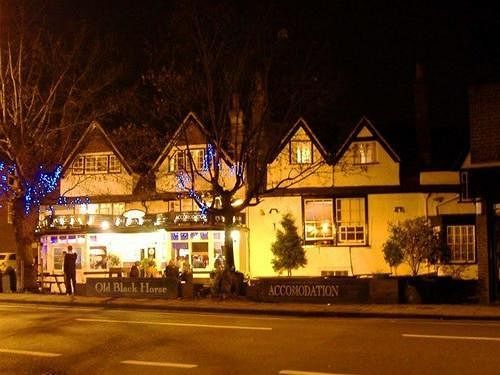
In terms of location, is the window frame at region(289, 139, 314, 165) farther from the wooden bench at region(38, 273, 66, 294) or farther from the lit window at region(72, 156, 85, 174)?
the lit window at region(72, 156, 85, 174)

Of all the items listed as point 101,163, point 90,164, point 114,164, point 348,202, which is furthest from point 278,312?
point 90,164

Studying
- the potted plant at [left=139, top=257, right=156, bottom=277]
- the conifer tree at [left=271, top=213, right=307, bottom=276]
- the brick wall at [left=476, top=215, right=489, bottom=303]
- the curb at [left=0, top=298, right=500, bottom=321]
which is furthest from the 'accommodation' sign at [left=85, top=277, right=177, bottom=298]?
the brick wall at [left=476, top=215, right=489, bottom=303]

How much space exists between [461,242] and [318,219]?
21.7 feet

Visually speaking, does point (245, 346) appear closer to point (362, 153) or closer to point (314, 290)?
point (314, 290)

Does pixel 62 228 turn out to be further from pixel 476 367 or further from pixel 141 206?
pixel 476 367

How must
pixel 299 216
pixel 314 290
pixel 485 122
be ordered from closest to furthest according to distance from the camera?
pixel 485 122
pixel 314 290
pixel 299 216

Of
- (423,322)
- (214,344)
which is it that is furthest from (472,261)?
(214,344)

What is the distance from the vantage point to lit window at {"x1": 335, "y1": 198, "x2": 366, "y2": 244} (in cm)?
3612

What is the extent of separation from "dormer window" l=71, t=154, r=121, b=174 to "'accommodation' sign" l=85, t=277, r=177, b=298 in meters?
→ 14.0

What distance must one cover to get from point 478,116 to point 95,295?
1473 cm

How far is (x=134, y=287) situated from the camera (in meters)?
27.4

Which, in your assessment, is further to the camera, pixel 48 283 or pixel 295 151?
pixel 295 151

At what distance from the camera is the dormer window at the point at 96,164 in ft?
137

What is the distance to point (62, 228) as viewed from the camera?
1540 inches
